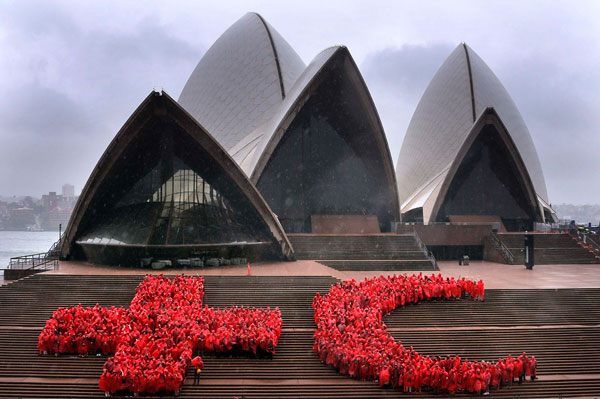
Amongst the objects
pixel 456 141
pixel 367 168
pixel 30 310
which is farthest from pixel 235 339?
pixel 456 141

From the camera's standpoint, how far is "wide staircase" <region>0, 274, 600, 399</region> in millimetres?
10805

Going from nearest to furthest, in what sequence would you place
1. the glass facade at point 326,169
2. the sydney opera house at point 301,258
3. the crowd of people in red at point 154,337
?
the crowd of people in red at point 154,337 → the sydney opera house at point 301,258 → the glass facade at point 326,169

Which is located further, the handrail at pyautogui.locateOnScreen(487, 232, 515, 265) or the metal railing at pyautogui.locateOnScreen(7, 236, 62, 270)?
the handrail at pyautogui.locateOnScreen(487, 232, 515, 265)

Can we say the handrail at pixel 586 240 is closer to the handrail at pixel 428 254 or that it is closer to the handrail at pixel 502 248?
the handrail at pixel 502 248

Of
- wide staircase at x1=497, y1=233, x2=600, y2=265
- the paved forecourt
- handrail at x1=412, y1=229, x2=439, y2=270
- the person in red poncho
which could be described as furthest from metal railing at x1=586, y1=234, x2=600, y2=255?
the person in red poncho

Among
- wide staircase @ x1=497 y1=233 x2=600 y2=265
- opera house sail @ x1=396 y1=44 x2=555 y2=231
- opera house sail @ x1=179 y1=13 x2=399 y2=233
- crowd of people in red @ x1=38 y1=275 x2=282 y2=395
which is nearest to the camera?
crowd of people in red @ x1=38 y1=275 x2=282 y2=395

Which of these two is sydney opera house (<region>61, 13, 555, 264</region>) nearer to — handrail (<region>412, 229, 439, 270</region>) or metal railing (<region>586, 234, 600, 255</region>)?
handrail (<region>412, 229, 439, 270</region>)

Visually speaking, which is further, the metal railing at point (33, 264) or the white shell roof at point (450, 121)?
the white shell roof at point (450, 121)

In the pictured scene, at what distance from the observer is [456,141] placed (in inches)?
1419

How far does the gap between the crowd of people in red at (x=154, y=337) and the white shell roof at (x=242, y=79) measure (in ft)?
68.8

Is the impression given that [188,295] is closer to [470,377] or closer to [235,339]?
[235,339]

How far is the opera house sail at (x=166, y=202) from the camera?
2062cm

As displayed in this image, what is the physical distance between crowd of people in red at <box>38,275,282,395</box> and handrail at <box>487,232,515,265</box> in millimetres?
15857

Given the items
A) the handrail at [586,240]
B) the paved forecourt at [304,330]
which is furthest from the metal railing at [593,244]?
A: the paved forecourt at [304,330]
